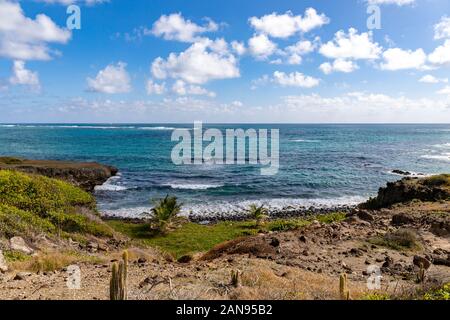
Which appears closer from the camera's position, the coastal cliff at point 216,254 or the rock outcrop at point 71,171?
the coastal cliff at point 216,254

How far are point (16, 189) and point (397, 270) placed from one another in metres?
17.9

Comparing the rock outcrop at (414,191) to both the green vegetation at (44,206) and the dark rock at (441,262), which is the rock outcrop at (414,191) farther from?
the green vegetation at (44,206)

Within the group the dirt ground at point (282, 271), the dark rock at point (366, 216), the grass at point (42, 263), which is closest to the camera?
the dirt ground at point (282, 271)

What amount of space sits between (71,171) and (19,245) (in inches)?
1488

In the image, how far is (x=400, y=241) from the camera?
16.3 metres

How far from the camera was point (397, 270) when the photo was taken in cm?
1274

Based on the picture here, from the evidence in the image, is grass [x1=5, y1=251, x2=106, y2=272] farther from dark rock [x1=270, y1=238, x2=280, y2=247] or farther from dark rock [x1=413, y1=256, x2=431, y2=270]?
dark rock [x1=413, y1=256, x2=431, y2=270]

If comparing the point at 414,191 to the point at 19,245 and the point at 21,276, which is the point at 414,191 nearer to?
the point at 19,245

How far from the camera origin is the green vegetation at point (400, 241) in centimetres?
1595

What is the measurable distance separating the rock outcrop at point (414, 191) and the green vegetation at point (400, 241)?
13.2m

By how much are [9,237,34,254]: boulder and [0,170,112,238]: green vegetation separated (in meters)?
2.20

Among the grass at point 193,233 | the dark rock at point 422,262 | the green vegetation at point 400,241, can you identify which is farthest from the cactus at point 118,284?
the grass at point 193,233
